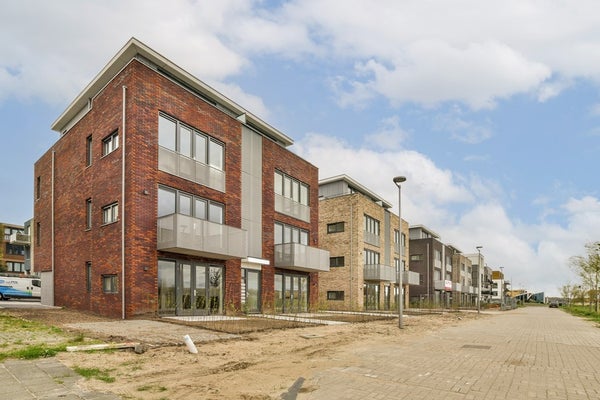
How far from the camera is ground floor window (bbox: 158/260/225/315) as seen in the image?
18.5m

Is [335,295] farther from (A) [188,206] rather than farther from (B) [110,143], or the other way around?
(B) [110,143]

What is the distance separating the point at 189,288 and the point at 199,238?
2526 millimetres

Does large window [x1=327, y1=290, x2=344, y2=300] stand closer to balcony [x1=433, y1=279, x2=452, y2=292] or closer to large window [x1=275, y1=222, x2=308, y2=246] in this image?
large window [x1=275, y1=222, x2=308, y2=246]

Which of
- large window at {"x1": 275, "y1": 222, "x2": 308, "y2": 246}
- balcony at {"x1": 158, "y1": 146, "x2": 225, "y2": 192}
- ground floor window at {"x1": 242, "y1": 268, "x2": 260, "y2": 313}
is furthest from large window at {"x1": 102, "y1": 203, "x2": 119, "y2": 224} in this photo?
large window at {"x1": 275, "y1": 222, "x2": 308, "y2": 246}

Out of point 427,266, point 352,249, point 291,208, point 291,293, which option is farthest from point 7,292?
point 427,266

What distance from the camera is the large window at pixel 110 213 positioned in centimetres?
1873

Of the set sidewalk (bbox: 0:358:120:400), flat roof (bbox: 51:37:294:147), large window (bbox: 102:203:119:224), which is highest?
flat roof (bbox: 51:37:294:147)

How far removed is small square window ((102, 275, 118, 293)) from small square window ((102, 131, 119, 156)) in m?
5.40

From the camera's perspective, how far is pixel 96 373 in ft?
25.3

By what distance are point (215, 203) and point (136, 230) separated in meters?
4.83

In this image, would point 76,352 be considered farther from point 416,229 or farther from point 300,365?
point 416,229

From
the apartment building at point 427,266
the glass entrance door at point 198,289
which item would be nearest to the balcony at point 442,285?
the apartment building at point 427,266

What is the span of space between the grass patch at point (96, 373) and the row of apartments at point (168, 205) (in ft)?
30.9

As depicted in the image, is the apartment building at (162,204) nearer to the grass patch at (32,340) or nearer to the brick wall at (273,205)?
the brick wall at (273,205)
